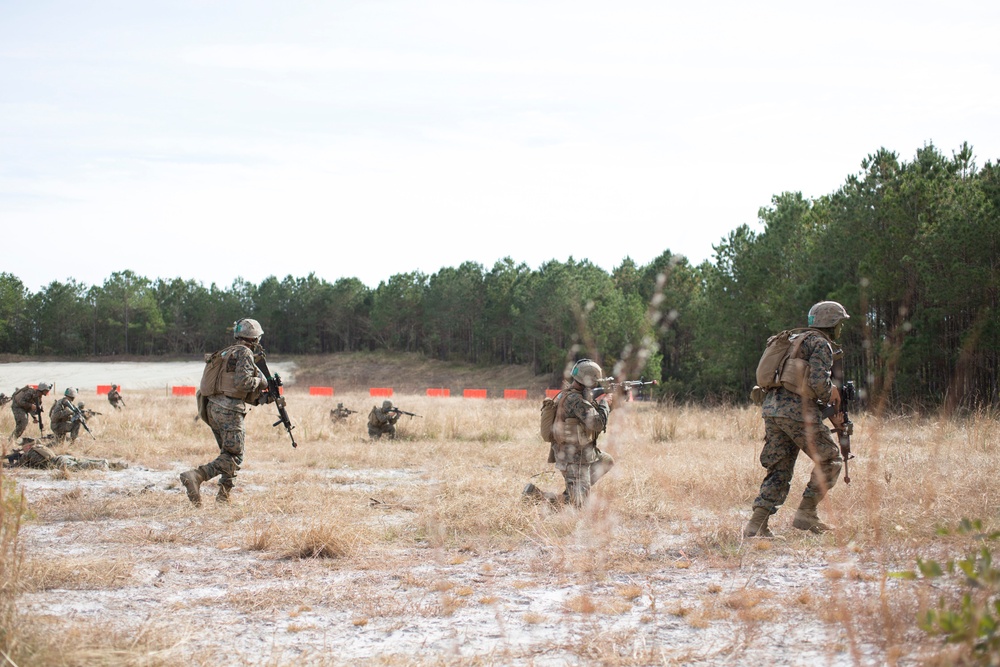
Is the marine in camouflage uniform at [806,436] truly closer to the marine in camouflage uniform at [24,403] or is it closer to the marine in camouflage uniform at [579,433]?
the marine in camouflage uniform at [579,433]

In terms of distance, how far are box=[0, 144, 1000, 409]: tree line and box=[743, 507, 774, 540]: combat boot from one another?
1592 mm

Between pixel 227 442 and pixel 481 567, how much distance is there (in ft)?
11.4

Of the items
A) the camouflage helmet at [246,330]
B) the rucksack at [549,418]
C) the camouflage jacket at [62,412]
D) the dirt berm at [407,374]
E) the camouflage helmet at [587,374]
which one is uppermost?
the camouflage helmet at [246,330]

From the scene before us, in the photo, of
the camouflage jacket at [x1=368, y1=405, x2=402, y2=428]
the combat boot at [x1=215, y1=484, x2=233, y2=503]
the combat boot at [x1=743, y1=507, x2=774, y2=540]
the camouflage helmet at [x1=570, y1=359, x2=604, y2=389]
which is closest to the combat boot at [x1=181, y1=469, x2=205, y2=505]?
the combat boot at [x1=215, y1=484, x2=233, y2=503]

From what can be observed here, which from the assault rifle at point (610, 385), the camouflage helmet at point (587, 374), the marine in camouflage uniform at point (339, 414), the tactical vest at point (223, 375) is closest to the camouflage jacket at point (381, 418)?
the marine in camouflage uniform at point (339, 414)

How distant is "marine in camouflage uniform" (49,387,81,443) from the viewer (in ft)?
39.8

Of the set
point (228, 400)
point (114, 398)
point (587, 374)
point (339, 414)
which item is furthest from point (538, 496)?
point (114, 398)

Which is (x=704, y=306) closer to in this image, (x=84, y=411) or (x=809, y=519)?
(x=84, y=411)

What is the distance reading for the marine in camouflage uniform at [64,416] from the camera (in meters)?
12.1

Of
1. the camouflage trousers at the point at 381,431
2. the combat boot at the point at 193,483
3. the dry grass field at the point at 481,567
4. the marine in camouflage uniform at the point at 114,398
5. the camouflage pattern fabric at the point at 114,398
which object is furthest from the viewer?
the marine in camouflage uniform at the point at 114,398

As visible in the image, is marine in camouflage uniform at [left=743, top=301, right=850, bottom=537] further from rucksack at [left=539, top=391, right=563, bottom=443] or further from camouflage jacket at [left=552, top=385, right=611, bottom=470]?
rucksack at [left=539, top=391, right=563, bottom=443]

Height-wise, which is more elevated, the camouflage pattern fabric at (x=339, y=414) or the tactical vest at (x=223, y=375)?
the tactical vest at (x=223, y=375)

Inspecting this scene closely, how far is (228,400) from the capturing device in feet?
26.1

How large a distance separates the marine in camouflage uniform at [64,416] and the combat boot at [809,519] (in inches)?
413
